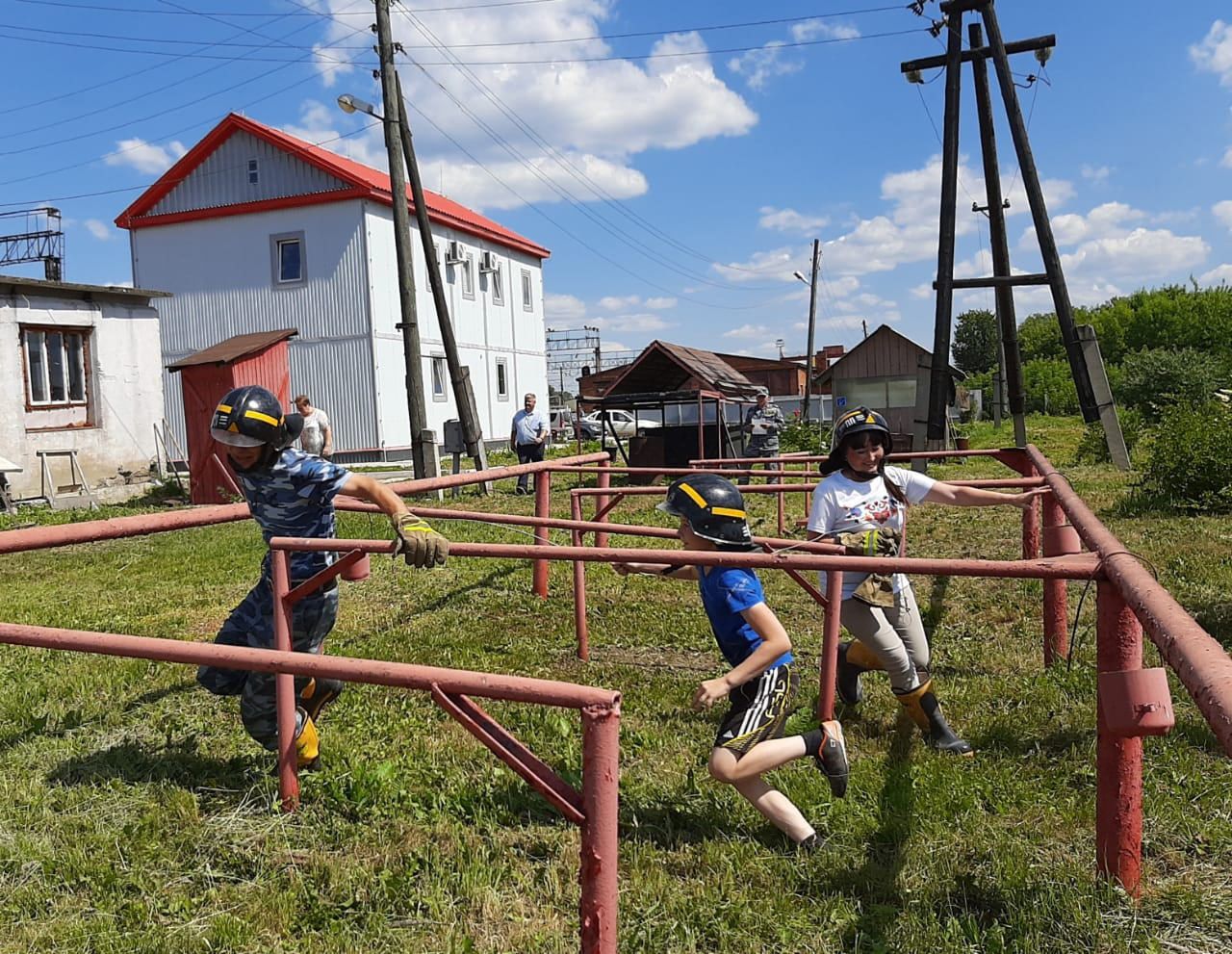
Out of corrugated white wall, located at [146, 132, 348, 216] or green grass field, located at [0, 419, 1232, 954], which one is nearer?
green grass field, located at [0, 419, 1232, 954]

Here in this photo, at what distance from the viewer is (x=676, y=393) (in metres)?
17.6

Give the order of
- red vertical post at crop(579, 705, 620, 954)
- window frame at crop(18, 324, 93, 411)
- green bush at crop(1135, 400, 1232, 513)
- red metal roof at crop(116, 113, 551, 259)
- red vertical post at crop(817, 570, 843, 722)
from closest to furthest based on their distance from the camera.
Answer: red vertical post at crop(579, 705, 620, 954) < red vertical post at crop(817, 570, 843, 722) < green bush at crop(1135, 400, 1232, 513) < window frame at crop(18, 324, 93, 411) < red metal roof at crop(116, 113, 551, 259)

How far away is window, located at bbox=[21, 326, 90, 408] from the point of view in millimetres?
15789

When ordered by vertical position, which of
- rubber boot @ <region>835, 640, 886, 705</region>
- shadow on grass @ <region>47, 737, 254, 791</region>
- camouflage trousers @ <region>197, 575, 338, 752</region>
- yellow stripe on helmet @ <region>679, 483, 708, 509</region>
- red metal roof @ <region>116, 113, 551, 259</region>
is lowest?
shadow on grass @ <region>47, 737, 254, 791</region>

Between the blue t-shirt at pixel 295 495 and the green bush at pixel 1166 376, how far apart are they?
31046 mm

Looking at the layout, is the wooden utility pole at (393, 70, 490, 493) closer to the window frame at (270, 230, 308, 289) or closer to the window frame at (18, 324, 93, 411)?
the window frame at (18, 324, 93, 411)

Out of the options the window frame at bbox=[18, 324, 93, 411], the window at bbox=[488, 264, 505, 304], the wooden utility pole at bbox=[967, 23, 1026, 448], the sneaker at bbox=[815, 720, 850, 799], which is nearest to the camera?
the sneaker at bbox=[815, 720, 850, 799]

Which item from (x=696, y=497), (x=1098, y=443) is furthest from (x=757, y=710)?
(x=1098, y=443)

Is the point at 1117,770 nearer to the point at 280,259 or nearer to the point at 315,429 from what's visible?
the point at 315,429

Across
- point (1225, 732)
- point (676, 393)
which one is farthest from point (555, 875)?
point (676, 393)

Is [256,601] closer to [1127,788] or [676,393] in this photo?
[1127,788]

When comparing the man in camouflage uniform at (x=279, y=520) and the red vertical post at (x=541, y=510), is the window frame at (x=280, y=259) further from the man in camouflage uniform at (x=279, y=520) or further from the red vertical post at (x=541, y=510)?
the man in camouflage uniform at (x=279, y=520)

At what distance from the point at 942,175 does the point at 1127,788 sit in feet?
35.5

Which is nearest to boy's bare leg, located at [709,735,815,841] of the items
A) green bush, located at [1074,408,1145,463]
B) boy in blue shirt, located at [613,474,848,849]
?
boy in blue shirt, located at [613,474,848,849]
